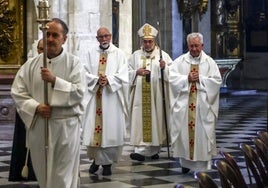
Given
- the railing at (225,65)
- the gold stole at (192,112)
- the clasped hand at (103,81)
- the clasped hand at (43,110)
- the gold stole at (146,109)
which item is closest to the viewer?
the clasped hand at (43,110)

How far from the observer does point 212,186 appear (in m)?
4.07

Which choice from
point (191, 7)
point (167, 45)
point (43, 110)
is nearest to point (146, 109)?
point (43, 110)

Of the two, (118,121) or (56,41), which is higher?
(56,41)

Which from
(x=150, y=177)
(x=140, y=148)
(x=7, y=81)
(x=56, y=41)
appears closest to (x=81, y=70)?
(x=56, y=41)

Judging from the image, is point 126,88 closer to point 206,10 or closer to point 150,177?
point 150,177

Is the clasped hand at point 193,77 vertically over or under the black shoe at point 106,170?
over

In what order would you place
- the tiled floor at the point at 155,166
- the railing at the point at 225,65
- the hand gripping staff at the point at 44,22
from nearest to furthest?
the hand gripping staff at the point at 44,22
the tiled floor at the point at 155,166
the railing at the point at 225,65

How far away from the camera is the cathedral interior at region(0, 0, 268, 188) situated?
9.67 metres

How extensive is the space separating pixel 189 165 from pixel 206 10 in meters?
12.2

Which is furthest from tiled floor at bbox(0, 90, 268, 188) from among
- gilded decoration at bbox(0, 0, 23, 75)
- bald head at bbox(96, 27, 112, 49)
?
bald head at bbox(96, 27, 112, 49)

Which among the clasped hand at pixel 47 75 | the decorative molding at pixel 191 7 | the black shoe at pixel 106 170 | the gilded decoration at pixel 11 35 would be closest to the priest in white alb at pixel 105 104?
the black shoe at pixel 106 170

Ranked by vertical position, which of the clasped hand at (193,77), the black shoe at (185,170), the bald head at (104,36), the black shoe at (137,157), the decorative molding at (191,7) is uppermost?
the decorative molding at (191,7)

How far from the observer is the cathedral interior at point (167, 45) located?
967 cm

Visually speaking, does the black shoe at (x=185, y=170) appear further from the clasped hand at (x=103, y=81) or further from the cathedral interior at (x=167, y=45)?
the clasped hand at (x=103, y=81)
